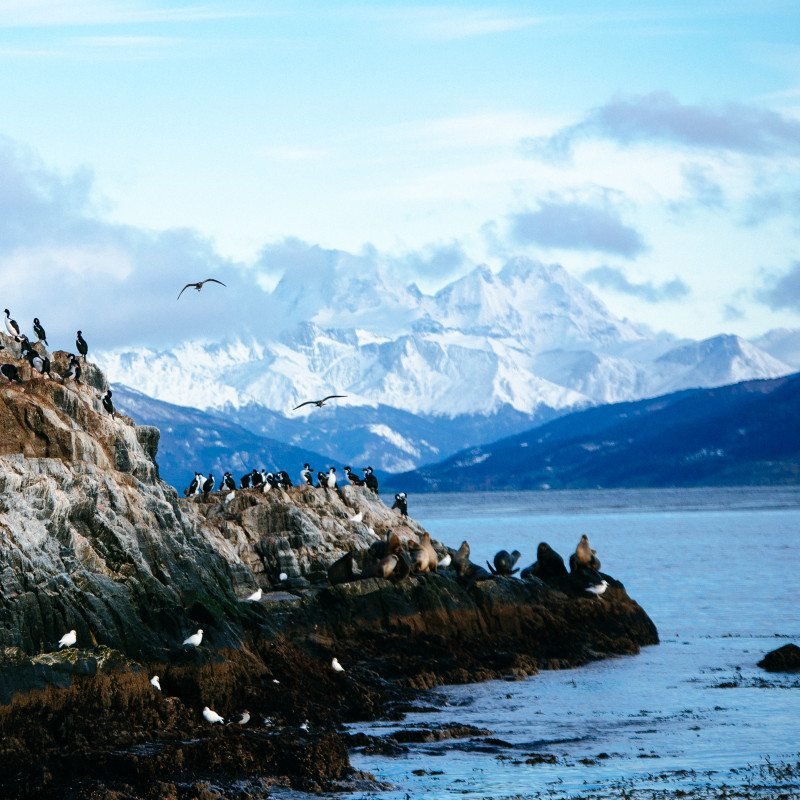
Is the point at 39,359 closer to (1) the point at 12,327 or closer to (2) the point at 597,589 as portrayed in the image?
(1) the point at 12,327

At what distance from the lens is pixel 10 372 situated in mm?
51781

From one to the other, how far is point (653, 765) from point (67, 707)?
14.3 meters

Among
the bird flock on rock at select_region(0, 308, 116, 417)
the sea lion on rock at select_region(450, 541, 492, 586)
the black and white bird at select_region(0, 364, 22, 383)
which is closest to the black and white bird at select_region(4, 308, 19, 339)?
the bird flock on rock at select_region(0, 308, 116, 417)

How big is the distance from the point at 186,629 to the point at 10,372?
13916mm

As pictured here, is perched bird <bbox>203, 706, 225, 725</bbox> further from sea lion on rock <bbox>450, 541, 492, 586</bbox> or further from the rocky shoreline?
sea lion on rock <bbox>450, 541, 492, 586</bbox>

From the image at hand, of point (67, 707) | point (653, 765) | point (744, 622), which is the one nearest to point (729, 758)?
point (653, 765)

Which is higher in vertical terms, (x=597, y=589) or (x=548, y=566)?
(x=548, y=566)

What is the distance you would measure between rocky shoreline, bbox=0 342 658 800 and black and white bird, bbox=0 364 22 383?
75 cm

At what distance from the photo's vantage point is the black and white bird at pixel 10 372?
5159 cm

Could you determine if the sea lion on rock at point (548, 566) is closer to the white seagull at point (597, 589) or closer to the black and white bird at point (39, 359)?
the white seagull at point (597, 589)

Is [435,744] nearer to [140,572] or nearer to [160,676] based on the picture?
[160,676]

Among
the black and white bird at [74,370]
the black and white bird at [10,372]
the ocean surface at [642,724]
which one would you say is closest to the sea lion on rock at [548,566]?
the ocean surface at [642,724]

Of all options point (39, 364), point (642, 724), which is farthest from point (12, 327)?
point (642, 724)

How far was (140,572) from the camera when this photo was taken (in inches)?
1777
